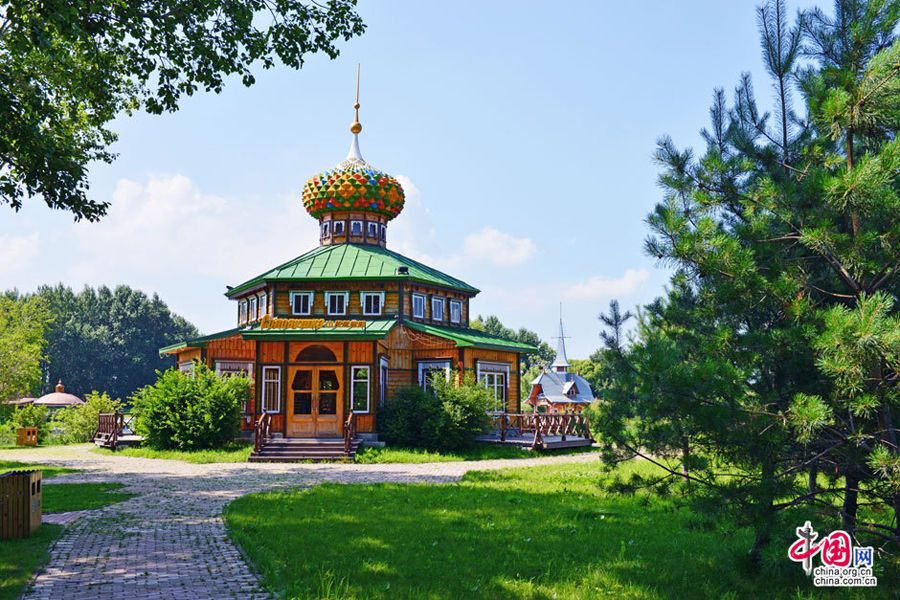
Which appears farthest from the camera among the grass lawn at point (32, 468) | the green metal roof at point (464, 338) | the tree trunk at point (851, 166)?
the green metal roof at point (464, 338)

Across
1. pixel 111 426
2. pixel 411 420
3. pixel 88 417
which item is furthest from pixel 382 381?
pixel 88 417

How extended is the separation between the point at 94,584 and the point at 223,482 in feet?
27.6

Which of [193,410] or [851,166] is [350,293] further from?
[851,166]

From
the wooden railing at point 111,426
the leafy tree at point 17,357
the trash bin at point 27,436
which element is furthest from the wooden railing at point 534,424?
the trash bin at point 27,436

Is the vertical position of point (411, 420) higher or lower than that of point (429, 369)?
lower

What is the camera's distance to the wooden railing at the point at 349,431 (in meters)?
19.9

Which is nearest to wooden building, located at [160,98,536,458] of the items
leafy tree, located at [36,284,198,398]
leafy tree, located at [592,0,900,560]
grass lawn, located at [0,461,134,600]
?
grass lawn, located at [0,461,134,600]

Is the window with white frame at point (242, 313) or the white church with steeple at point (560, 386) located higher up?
the window with white frame at point (242, 313)

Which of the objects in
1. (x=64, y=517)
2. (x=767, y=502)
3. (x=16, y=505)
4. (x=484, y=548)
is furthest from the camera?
(x=64, y=517)

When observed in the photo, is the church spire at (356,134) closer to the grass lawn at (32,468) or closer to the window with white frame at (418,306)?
the window with white frame at (418,306)

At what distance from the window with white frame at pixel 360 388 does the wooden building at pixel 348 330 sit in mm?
33

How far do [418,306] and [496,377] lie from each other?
163 inches

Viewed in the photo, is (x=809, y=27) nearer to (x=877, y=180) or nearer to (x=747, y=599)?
(x=877, y=180)

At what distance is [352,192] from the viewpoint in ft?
93.8
